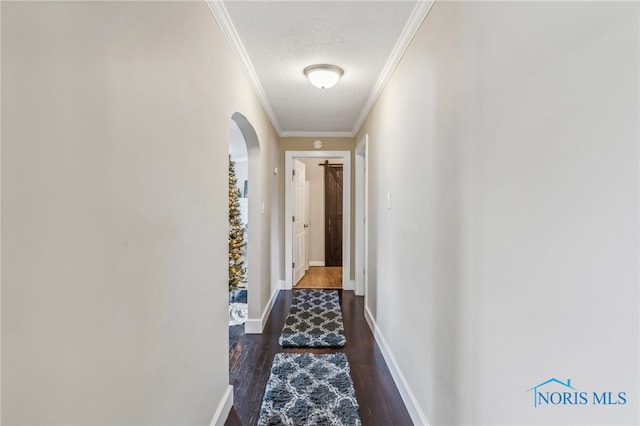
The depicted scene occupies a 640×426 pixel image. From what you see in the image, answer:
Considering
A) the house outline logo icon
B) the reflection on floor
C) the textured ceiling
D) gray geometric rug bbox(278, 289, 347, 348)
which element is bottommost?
gray geometric rug bbox(278, 289, 347, 348)

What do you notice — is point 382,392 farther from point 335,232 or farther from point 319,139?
point 335,232

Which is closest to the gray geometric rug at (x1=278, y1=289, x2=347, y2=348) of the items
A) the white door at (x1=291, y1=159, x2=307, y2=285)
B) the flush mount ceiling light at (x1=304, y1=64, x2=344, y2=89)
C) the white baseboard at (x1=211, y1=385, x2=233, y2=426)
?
the white door at (x1=291, y1=159, x2=307, y2=285)

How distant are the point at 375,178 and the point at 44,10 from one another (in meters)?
2.81

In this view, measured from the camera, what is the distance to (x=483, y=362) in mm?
1173

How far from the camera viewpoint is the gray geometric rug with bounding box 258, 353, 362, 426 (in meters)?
1.96

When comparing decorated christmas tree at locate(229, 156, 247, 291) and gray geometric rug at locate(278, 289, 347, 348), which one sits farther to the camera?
decorated christmas tree at locate(229, 156, 247, 291)

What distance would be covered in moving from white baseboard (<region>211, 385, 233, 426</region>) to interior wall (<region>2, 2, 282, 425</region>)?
17cm

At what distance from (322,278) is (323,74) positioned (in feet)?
13.0

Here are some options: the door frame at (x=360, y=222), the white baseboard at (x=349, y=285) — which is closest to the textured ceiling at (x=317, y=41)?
the door frame at (x=360, y=222)

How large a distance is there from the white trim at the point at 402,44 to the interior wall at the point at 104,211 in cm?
112

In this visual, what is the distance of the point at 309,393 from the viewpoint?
2201mm

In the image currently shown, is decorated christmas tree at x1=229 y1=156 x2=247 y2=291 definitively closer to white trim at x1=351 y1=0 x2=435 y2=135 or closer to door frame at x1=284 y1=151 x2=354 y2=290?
door frame at x1=284 y1=151 x2=354 y2=290

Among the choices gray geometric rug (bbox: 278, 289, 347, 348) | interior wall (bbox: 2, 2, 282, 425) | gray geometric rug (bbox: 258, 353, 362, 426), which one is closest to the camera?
interior wall (bbox: 2, 2, 282, 425)

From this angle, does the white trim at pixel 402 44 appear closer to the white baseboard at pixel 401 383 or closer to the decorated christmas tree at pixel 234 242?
the decorated christmas tree at pixel 234 242
